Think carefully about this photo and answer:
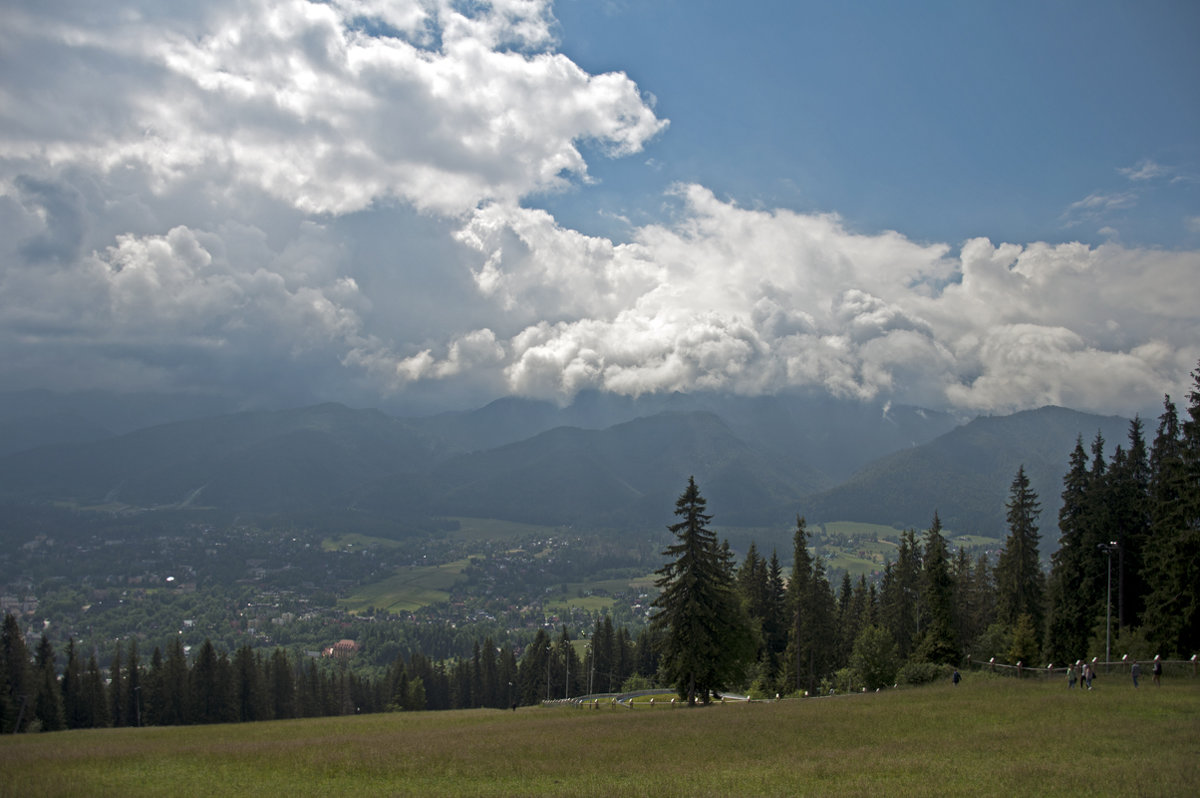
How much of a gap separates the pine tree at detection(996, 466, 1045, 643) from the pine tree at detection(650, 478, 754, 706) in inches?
1166

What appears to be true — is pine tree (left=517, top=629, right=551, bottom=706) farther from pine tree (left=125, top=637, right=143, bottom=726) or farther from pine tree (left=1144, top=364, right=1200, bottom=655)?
pine tree (left=1144, top=364, right=1200, bottom=655)

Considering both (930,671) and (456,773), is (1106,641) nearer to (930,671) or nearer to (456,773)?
(930,671)

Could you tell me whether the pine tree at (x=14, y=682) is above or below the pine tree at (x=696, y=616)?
below

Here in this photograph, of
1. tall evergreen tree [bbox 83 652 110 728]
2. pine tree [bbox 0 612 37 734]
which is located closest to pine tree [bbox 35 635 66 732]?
pine tree [bbox 0 612 37 734]

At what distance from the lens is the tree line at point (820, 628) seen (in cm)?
4494

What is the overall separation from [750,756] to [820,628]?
50.2m

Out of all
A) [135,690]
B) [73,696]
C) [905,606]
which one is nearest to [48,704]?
[73,696]

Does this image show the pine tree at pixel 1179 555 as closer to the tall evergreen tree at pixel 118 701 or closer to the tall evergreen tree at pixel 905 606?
the tall evergreen tree at pixel 905 606

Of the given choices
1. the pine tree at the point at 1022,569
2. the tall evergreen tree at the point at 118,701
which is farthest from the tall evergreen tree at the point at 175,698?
the pine tree at the point at 1022,569

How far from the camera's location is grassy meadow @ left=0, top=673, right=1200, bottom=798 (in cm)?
2011

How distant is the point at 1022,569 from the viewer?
62.9m

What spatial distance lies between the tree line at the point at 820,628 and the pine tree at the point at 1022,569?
17 cm

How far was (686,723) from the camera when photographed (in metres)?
36.0

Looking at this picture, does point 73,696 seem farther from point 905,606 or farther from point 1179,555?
point 1179,555
